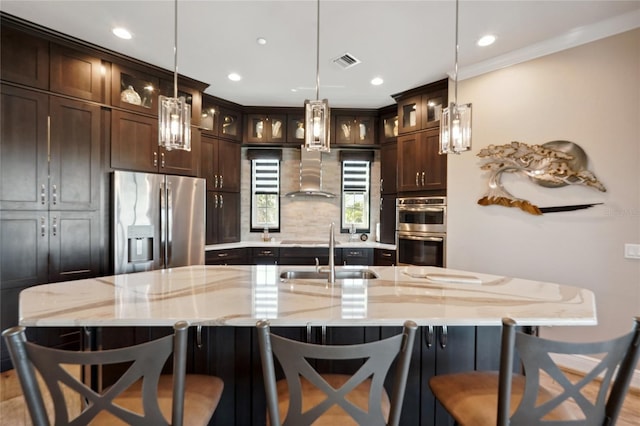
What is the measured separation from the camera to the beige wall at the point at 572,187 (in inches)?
95.3

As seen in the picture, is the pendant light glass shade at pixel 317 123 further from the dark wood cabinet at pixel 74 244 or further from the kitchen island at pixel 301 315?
→ the dark wood cabinet at pixel 74 244

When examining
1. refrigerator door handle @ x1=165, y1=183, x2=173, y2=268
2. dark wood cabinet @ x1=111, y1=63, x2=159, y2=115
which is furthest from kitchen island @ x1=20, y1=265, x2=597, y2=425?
dark wood cabinet @ x1=111, y1=63, x2=159, y2=115

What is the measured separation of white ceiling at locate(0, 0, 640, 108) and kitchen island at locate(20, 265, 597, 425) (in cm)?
197

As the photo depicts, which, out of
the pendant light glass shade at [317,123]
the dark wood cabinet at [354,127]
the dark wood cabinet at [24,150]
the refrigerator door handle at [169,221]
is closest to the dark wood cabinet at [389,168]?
the dark wood cabinet at [354,127]

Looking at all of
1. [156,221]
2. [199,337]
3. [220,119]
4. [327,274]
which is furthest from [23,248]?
[220,119]

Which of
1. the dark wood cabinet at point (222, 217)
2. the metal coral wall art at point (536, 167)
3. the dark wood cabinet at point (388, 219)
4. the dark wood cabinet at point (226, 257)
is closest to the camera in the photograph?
the metal coral wall art at point (536, 167)

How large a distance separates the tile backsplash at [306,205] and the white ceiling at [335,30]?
1588mm

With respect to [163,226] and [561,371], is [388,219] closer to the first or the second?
[163,226]

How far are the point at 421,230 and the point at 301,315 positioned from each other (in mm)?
2758

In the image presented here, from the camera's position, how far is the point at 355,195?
4.92 metres

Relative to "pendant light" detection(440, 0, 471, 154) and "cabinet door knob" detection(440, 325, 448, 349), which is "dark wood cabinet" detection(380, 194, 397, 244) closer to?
"pendant light" detection(440, 0, 471, 154)

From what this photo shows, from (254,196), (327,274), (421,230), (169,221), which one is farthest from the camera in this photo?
(254,196)

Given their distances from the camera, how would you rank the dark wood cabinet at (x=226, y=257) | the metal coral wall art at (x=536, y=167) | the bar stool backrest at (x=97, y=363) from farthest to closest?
the dark wood cabinet at (x=226, y=257) → the metal coral wall art at (x=536, y=167) → the bar stool backrest at (x=97, y=363)

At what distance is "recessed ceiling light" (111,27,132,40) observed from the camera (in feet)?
8.59
